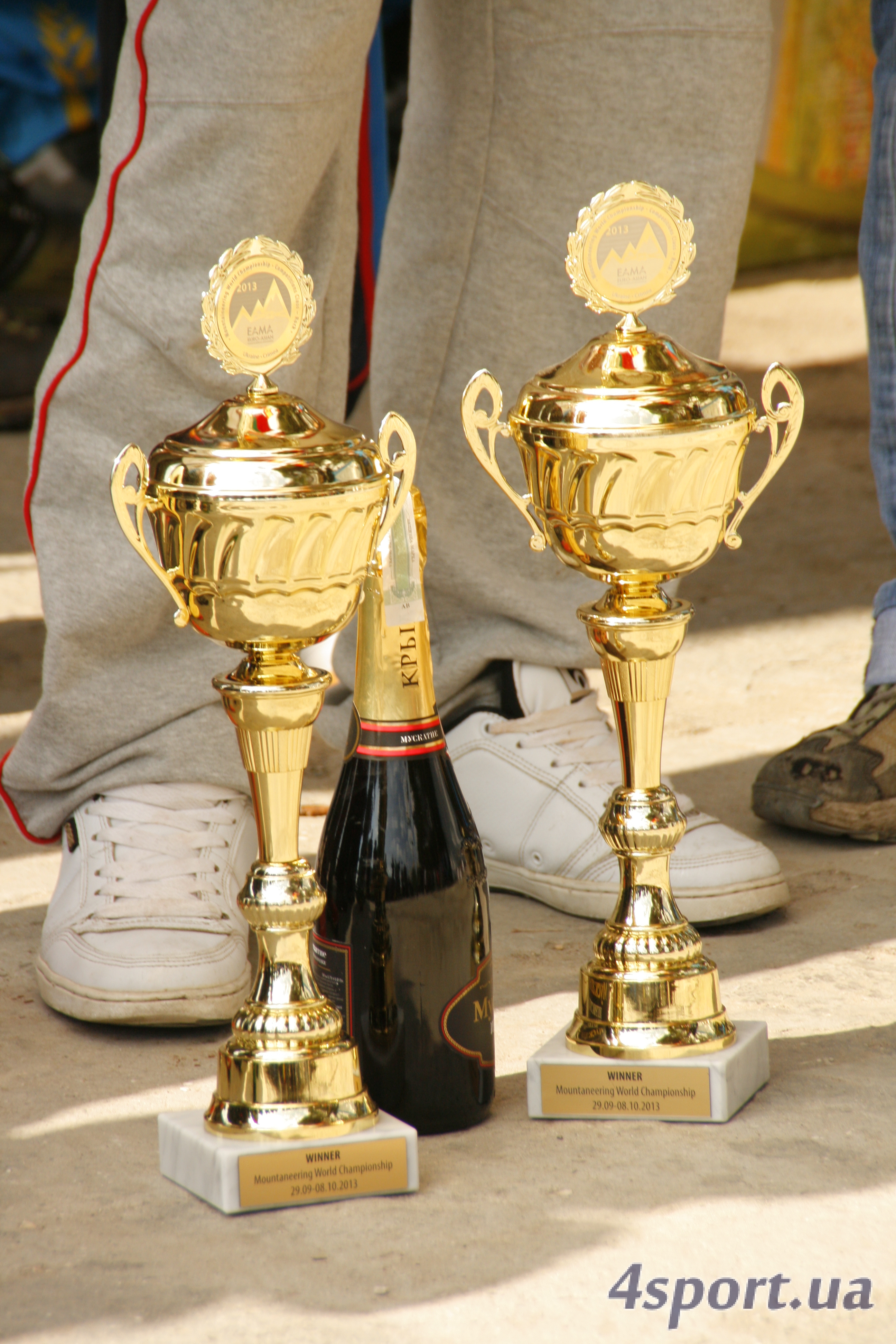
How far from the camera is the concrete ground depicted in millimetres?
729

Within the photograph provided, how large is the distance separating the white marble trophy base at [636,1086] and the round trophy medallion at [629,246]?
1.38 feet

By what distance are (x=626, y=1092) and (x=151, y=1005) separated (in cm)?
34

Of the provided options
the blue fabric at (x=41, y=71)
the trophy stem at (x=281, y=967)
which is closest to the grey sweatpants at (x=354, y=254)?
the trophy stem at (x=281, y=967)

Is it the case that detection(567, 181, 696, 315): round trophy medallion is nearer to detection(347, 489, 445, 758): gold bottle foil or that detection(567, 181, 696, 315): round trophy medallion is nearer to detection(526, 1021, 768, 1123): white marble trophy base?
detection(347, 489, 445, 758): gold bottle foil

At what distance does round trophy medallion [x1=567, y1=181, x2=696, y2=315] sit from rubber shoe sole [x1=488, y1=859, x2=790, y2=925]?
480 millimetres

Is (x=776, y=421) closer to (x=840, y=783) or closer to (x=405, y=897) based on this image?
(x=405, y=897)

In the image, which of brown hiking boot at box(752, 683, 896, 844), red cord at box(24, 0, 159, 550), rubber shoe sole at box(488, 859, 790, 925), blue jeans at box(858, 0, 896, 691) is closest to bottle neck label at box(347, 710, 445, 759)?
rubber shoe sole at box(488, 859, 790, 925)

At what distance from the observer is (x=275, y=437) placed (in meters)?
0.78

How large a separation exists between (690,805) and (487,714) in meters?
0.20

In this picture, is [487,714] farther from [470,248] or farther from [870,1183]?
[870,1183]

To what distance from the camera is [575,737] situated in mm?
1359

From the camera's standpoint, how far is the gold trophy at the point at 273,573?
771 millimetres

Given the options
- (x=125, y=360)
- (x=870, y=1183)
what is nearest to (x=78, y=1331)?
(x=870, y=1183)

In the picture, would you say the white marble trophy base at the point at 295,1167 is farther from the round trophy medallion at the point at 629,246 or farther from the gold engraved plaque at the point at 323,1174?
the round trophy medallion at the point at 629,246
